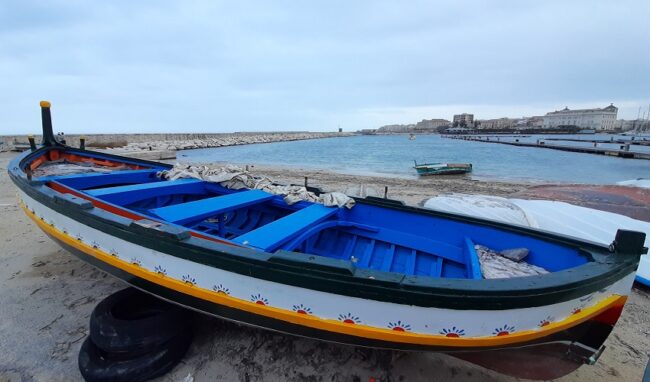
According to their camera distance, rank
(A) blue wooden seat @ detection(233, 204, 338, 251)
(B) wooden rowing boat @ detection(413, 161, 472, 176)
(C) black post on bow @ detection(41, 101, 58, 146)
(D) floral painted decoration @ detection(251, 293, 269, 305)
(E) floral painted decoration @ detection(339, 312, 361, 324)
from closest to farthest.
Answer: (E) floral painted decoration @ detection(339, 312, 361, 324)
(D) floral painted decoration @ detection(251, 293, 269, 305)
(A) blue wooden seat @ detection(233, 204, 338, 251)
(C) black post on bow @ detection(41, 101, 58, 146)
(B) wooden rowing boat @ detection(413, 161, 472, 176)

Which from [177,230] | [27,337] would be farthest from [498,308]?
[27,337]

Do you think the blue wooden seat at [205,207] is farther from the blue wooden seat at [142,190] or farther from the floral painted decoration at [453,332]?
the floral painted decoration at [453,332]

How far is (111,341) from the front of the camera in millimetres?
2865

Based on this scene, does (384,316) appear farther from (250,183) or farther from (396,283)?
(250,183)

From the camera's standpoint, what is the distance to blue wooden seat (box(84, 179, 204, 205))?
444cm

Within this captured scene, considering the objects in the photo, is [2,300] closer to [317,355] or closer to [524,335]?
[317,355]

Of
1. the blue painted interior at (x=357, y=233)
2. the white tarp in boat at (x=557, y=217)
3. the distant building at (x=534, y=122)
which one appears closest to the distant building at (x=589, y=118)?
the distant building at (x=534, y=122)

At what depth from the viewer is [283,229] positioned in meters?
3.47

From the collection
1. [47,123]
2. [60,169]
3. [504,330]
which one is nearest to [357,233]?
[504,330]

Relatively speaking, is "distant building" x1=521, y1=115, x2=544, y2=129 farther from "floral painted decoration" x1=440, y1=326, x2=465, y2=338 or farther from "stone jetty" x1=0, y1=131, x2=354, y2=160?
"floral painted decoration" x1=440, y1=326, x2=465, y2=338

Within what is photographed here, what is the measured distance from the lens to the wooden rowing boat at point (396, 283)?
7.11 ft

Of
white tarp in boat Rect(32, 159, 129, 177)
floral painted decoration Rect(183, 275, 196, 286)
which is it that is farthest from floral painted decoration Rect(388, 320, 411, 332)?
white tarp in boat Rect(32, 159, 129, 177)

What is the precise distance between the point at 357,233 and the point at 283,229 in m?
1.32

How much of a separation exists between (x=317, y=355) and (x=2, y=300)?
446 centimetres
